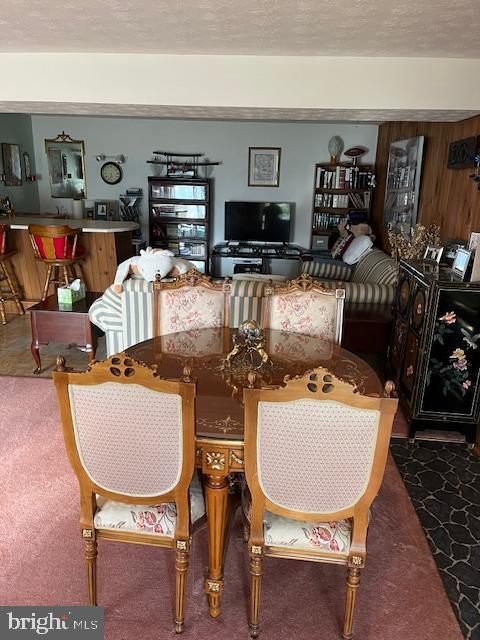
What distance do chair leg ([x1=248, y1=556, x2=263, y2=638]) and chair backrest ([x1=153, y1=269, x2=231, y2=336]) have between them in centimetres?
140

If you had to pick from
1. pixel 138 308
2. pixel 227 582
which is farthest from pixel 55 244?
pixel 227 582

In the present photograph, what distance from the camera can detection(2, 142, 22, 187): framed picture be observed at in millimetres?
6324

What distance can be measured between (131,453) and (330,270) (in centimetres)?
434

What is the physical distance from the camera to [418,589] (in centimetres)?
191

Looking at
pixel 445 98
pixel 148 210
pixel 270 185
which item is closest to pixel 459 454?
pixel 445 98

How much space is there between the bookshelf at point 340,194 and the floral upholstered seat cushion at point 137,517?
5.34 m

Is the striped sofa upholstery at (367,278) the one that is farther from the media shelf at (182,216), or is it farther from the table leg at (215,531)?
the media shelf at (182,216)

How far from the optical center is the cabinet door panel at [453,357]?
2734mm

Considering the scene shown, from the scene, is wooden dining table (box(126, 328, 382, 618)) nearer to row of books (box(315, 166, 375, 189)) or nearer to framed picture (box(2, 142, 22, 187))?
row of books (box(315, 166, 375, 189))

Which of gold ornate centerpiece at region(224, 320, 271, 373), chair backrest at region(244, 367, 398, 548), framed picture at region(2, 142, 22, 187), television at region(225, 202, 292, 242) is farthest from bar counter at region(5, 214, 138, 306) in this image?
chair backrest at region(244, 367, 398, 548)

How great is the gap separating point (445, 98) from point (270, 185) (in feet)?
12.6

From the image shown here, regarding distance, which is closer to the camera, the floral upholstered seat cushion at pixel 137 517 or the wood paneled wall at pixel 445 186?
the floral upholstered seat cushion at pixel 137 517

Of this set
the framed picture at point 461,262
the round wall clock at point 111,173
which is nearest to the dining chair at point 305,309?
the framed picture at point 461,262

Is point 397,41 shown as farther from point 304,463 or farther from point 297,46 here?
point 304,463
